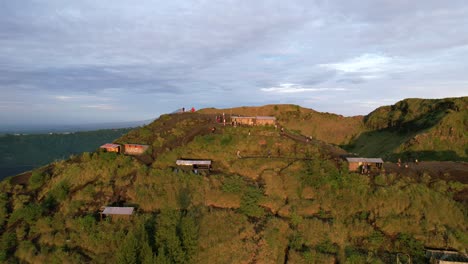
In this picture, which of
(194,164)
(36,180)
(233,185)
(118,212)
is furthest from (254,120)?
(36,180)

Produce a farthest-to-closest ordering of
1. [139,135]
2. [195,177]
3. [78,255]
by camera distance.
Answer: [139,135], [195,177], [78,255]

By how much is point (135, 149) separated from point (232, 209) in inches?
408

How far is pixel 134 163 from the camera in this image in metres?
20.8

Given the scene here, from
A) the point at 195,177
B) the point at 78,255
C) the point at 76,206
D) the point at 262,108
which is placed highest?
the point at 262,108

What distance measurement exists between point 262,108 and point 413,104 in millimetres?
22472

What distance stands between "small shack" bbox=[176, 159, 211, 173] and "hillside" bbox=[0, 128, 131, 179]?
4239cm

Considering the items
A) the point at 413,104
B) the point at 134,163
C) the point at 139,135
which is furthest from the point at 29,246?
the point at 413,104

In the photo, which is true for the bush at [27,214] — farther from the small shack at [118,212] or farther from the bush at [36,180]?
the small shack at [118,212]

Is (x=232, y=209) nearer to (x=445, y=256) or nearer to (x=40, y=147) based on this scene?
(x=445, y=256)

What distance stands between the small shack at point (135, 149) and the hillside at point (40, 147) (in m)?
37.6

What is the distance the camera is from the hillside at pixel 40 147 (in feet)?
176

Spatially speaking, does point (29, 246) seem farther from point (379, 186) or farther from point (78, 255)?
point (379, 186)

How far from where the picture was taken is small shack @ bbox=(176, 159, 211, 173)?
67.2 ft

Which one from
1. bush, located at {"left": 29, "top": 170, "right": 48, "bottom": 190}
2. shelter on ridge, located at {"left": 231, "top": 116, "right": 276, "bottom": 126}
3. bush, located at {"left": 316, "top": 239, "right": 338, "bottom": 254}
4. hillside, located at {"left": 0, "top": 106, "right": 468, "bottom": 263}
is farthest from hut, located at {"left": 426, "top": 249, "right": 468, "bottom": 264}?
bush, located at {"left": 29, "top": 170, "right": 48, "bottom": 190}
